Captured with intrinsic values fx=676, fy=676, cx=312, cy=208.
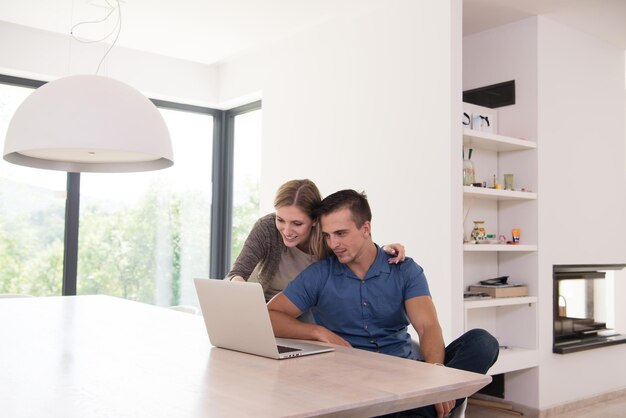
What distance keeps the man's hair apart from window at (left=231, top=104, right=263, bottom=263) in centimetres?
315

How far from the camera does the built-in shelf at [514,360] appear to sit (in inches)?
154

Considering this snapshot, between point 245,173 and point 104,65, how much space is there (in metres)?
1.40

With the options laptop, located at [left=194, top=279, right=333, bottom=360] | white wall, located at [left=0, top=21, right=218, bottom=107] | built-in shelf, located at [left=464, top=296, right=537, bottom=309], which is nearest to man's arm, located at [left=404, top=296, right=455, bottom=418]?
laptop, located at [left=194, top=279, right=333, bottom=360]

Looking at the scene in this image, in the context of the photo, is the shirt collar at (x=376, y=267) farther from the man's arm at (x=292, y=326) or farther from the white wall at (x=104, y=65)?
the white wall at (x=104, y=65)

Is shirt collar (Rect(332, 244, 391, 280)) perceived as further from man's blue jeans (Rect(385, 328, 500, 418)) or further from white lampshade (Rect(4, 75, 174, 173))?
white lampshade (Rect(4, 75, 174, 173))

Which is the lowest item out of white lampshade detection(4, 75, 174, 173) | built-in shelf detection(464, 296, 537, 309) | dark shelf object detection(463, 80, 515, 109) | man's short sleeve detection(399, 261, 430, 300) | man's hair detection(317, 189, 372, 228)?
built-in shelf detection(464, 296, 537, 309)

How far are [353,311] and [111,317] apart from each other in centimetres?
105

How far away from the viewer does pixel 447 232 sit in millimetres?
3744

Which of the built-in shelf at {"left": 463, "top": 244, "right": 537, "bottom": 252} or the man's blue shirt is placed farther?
the built-in shelf at {"left": 463, "top": 244, "right": 537, "bottom": 252}

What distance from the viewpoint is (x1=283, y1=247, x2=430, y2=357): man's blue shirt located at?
89.1 inches

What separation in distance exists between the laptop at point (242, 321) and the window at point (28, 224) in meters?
3.22

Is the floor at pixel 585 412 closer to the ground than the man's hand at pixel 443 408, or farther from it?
closer to the ground

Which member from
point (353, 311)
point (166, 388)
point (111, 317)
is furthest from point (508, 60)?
point (166, 388)

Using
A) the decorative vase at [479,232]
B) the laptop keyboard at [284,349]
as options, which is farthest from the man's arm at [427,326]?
the decorative vase at [479,232]
